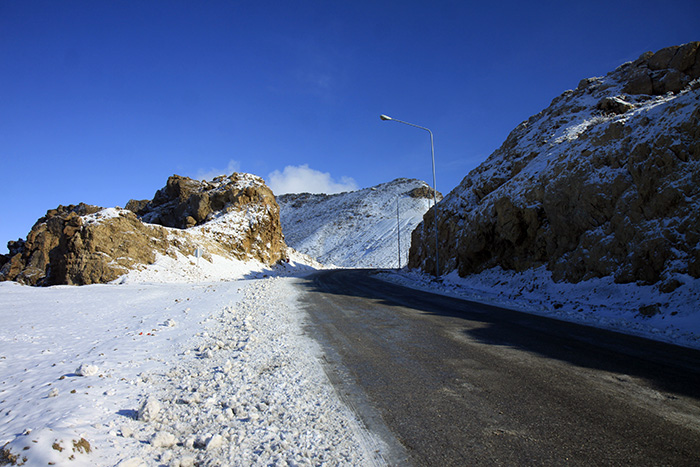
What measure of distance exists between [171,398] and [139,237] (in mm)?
26859

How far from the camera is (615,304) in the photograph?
9.77 meters

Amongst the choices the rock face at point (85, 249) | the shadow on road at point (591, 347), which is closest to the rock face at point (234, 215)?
the rock face at point (85, 249)

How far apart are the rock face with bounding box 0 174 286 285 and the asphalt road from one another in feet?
77.2

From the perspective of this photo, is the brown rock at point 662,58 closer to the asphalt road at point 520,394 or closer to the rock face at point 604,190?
the rock face at point 604,190

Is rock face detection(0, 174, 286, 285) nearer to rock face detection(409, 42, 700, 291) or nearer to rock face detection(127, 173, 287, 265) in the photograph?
rock face detection(127, 173, 287, 265)

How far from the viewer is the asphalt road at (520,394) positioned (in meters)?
2.73

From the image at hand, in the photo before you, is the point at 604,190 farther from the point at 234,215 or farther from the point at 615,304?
the point at 234,215

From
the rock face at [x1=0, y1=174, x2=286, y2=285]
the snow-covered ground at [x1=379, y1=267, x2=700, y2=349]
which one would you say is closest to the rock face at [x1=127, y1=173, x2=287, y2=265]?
the rock face at [x1=0, y1=174, x2=286, y2=285]

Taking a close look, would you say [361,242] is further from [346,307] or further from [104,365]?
[104,365]

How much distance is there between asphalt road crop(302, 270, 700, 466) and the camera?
2727 mm

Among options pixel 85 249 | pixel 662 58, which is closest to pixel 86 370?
pixel 85 249

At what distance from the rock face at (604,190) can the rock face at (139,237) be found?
23030 millimetres

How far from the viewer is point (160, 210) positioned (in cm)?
4894

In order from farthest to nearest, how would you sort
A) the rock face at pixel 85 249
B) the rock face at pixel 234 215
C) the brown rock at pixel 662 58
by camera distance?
the rock face at pixel 234 215
the rock face at pixel 85 249
the brown rock at pixel 662 58
